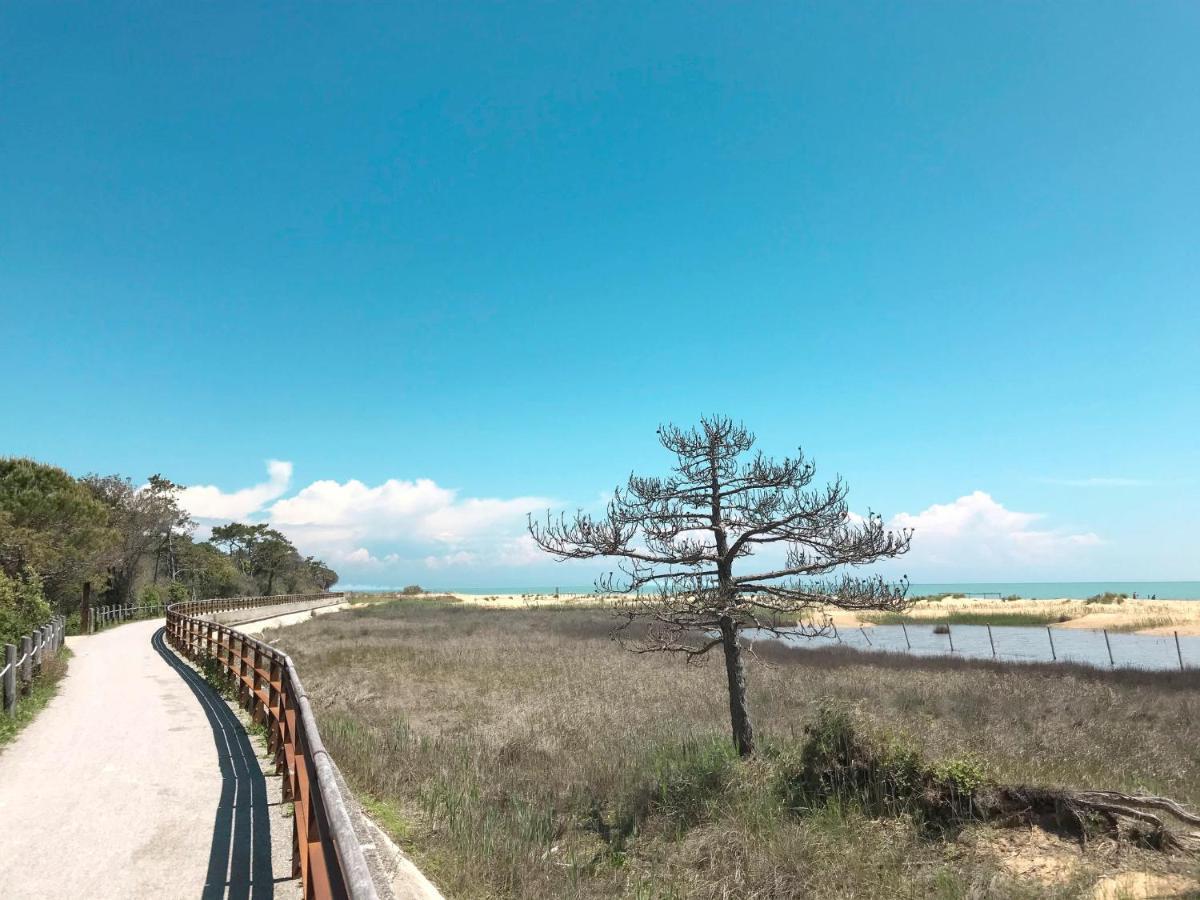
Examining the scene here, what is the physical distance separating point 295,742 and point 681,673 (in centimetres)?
1819

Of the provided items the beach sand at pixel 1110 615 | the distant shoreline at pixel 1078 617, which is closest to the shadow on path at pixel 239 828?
the beach sand at pixel 1110 615

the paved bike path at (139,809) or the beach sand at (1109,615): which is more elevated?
the paved bike path at (139,809)

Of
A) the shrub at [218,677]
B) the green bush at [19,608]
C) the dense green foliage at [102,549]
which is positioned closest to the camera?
the shrub at [218,677]

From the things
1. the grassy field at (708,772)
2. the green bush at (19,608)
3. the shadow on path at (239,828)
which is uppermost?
the green bush at (19,608)

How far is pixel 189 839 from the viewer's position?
699 cm

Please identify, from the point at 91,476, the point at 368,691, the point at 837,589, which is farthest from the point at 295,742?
the point at 91,476

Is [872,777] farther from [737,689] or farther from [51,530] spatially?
[51,530]

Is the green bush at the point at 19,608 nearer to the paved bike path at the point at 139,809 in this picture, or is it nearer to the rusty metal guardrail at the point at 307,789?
the paved bike path at the point at 139,809

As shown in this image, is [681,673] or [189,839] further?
[681,673]

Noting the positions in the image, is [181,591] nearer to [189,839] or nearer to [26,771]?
[26,771]

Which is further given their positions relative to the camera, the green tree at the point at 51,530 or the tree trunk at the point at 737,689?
the green tree at the point at 51,530

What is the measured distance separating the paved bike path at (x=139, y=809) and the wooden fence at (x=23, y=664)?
68cm

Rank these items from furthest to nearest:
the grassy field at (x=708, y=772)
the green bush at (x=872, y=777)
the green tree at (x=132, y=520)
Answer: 1. the green tree at (x=132, y=520)
2. the green bush at (x=872, y=777)
3. the grassy field at (x=708, y=772)

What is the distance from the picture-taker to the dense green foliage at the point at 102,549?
28172mm
